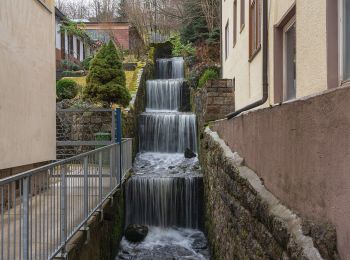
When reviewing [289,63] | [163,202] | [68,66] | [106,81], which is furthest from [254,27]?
[68,66]

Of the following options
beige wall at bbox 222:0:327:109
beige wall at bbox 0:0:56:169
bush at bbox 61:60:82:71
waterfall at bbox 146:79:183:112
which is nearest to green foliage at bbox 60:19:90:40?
bush at bbox 61:60:82:71

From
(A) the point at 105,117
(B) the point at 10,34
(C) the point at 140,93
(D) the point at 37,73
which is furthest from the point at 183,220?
(C) the point at 140,93

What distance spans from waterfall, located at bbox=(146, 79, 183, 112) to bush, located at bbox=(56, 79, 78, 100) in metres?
4.20

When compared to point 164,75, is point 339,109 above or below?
below

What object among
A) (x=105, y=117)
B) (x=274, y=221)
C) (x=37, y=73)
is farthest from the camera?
(x=105, y=117)

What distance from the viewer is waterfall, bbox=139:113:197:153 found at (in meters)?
17.9

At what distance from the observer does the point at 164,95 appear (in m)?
22.3

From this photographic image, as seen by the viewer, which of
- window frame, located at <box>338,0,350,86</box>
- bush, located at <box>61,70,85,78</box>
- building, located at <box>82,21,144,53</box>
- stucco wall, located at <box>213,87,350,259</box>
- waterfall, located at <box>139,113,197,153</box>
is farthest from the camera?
building, located at <box>82,21,144,53</box>

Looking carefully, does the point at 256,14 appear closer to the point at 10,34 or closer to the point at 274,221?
the point at 10,34

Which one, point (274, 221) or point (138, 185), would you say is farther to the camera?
point (138, 185)

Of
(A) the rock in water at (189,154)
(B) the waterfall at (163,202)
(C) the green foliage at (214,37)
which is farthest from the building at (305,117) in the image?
(C) the green foliage at (214,37)

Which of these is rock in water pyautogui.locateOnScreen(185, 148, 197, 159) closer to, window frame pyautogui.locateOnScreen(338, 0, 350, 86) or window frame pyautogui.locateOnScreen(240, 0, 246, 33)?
window frame pyautogui.locateOnScreen(240, 0, 246, 33)

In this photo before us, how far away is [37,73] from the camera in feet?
28.5

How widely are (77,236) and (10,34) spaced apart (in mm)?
3773
